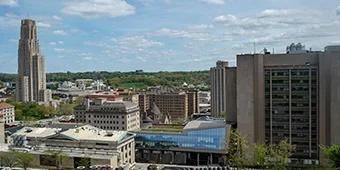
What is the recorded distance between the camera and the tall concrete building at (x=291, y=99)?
39.6 meters

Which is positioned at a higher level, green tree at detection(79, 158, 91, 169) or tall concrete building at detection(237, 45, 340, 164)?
tall concrete building at detection(237, 45, 340, 164)

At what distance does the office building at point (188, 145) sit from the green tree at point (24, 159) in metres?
12.8

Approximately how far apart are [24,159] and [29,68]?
66.9 meters

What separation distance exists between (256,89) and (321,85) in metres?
5.82

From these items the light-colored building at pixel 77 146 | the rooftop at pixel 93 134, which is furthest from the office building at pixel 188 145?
the rooftop at pixel 93 134

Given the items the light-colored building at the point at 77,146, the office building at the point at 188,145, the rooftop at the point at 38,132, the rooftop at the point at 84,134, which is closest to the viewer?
the light-colored building at the point at 77,146

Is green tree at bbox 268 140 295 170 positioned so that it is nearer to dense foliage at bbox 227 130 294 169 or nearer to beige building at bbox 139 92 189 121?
dense foliage at bbox 227 130 294 169

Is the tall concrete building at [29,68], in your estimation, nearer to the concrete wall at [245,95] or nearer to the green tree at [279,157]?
the concrete wall at [245,95]

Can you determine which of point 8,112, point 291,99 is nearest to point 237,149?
point 291,99

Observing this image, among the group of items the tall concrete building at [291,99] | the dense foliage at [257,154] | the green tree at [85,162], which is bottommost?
the green tree at [85,162]

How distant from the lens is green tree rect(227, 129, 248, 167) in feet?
124

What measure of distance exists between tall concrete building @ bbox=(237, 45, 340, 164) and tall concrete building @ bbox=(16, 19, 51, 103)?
2699 inches

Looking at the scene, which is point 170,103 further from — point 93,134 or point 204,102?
point 93,134

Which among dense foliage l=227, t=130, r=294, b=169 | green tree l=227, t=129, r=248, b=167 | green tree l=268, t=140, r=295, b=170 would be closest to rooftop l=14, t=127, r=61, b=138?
green tree l=227, t=129, r=248, b=167
